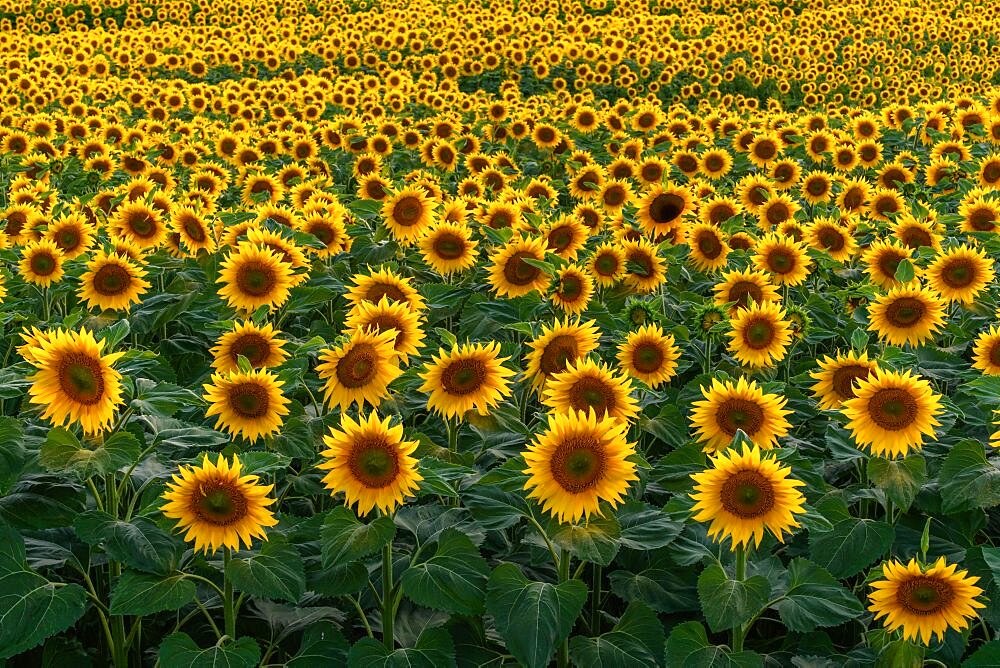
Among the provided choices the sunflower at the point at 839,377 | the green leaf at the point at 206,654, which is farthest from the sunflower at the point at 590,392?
the green leaf at the point at 206,654

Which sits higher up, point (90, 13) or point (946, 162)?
point (90, 13)

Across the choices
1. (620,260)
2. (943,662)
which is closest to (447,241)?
(620,260)

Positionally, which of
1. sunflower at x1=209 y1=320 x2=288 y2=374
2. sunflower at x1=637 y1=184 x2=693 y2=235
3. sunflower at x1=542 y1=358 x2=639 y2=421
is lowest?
sunflower at x1=209 y1=320 x2=288 y2=374

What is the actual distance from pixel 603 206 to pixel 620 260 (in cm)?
172

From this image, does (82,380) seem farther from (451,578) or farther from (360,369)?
(451,578)

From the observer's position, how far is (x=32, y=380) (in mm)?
2969

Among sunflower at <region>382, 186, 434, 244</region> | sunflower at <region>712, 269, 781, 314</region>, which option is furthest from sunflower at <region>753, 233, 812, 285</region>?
sunflower at <region>382, 186, 434, 244</region>

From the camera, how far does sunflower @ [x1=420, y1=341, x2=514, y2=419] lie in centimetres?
335

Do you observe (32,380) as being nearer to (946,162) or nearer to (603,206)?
(603,206)

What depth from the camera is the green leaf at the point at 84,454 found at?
279 centimetres

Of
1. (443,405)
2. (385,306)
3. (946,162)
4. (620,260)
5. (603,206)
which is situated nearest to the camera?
(443,405)

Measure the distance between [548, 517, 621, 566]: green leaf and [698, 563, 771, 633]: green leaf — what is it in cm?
27

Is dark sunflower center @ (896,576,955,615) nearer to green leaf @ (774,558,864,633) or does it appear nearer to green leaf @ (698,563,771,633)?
green leaf @ (774,558,864,633)

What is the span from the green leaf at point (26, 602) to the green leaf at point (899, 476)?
242 cm
